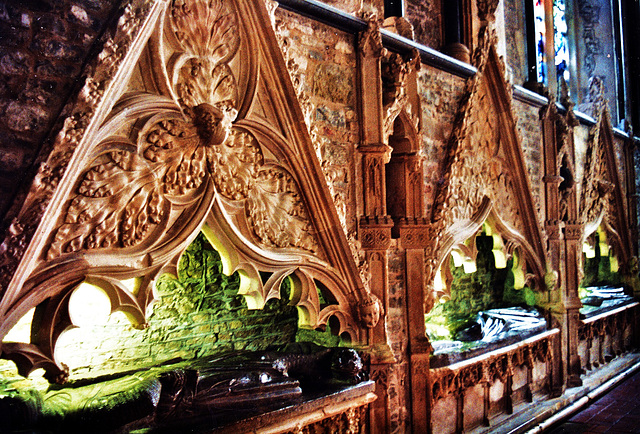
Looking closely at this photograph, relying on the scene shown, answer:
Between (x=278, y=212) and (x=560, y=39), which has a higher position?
(x=560, y=39)

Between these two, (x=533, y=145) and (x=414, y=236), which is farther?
(x=533, y=145)

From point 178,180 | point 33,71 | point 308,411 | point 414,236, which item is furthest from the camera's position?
point 414,236

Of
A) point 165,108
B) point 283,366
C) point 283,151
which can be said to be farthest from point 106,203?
point 283,366

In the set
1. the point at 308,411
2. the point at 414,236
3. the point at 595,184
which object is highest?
the point at 595,184

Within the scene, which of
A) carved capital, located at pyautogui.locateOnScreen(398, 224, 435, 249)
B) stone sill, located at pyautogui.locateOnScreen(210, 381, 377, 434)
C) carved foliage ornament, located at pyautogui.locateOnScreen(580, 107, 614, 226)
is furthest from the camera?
carved foliage ornament, located at pyautogui.locateOnScreen(580, 107, 614, 226)

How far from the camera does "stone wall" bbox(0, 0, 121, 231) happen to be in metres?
2.59

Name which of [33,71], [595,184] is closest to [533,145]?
[595,184]

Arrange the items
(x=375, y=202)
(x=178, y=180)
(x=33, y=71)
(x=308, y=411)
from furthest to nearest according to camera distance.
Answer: (x=375, y=202)
(x=308, y=411)
(x=178, y=180)
(x=33, y=71)

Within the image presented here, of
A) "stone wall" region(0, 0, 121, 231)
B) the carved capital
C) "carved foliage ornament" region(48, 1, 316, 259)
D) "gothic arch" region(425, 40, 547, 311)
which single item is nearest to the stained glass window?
"gothic arch" region(425, 40, 547, 311)

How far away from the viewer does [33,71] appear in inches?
105

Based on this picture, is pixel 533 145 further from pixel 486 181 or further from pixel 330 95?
pixel 330 95

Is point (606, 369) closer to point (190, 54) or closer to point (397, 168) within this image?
point (397, 168)

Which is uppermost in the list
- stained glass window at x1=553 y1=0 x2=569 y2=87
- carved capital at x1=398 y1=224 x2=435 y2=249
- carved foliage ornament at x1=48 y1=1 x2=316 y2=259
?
stained glass window at x1=553 y1=0 x2=569 y2=87

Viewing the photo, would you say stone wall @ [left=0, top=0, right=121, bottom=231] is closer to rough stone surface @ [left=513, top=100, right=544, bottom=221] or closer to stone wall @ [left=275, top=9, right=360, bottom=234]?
stone wall @ [left=275, top=9, right=360, bottom=234]
